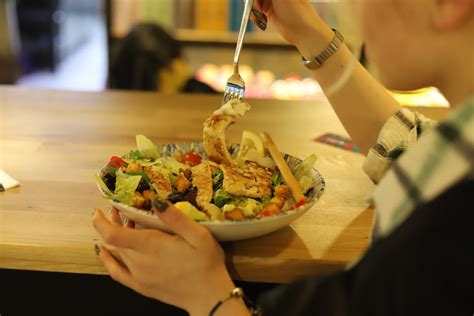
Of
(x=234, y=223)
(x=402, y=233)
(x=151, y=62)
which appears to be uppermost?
(x=402, y=233)

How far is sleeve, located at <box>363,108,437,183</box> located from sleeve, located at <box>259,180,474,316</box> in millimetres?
536

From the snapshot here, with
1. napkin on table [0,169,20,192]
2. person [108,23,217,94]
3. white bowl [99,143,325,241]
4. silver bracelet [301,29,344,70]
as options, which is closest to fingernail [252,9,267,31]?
silver bracelet [301,29,344,70]

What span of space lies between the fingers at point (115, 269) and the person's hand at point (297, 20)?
0.63 meters

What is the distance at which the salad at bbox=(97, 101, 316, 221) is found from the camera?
88 cm

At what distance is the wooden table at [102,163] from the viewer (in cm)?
89

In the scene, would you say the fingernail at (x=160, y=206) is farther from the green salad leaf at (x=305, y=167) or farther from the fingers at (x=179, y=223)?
the green salad leaf at (x=305, y=167)

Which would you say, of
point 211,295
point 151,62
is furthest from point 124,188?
point 151,62

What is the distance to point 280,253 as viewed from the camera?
894 mm

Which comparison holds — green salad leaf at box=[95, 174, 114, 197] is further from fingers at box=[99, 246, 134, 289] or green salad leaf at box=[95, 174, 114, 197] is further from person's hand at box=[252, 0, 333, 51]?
person's hand at box=[252, 0, 333, 51]

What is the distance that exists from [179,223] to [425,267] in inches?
13.4

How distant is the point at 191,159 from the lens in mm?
1058

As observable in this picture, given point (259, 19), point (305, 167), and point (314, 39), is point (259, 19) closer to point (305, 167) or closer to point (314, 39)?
point (314, 39)

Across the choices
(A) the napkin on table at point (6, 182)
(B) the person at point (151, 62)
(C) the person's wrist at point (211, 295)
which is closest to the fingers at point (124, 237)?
(C) the person's wrist at point (211, 295)

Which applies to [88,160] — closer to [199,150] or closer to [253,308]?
[199,150]
